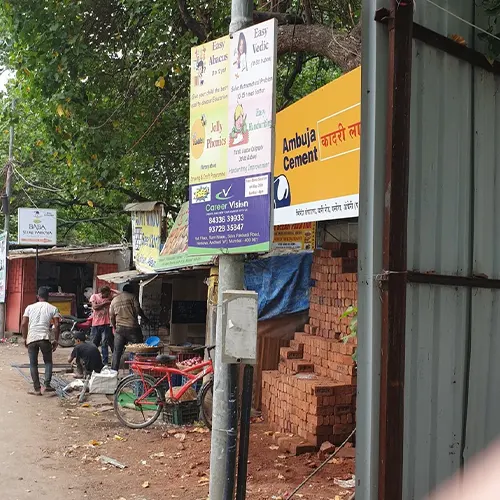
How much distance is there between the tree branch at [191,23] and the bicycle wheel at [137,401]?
17.2 ft

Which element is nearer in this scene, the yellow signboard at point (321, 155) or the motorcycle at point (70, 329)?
the yellow signboard at point (321, 155)

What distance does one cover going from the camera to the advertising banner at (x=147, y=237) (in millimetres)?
13355

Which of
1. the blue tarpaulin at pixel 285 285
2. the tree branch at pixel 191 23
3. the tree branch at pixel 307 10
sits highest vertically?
the tree branch at pixel 191 23

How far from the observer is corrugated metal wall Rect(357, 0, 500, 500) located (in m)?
3.74

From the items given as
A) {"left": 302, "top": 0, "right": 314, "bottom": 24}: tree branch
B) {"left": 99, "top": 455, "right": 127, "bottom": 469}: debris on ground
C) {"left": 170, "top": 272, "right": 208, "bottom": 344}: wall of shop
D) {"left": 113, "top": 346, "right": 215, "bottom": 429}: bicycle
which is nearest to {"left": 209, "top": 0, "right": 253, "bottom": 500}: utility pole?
{"left": 99, "top": 455, "right": 127, "bottom": 469}: debris on ground

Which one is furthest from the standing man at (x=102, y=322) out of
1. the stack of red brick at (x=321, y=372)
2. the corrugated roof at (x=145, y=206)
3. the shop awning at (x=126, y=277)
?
the stack of red brick at (x=321, y=372)

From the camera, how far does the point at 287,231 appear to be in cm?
991

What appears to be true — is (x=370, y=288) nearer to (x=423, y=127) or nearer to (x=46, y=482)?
(x=423, y=127)

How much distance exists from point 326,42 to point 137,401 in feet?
17.3

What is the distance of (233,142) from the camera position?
A: 4.34 meters

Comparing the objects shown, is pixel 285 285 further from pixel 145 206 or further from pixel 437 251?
pixel 437 251

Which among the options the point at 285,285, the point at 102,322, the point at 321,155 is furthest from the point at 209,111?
the point at 102,322

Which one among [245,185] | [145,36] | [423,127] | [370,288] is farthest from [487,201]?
[145,36]

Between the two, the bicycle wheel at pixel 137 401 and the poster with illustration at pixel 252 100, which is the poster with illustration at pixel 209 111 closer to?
the poster with illustration at pixel 252 100
